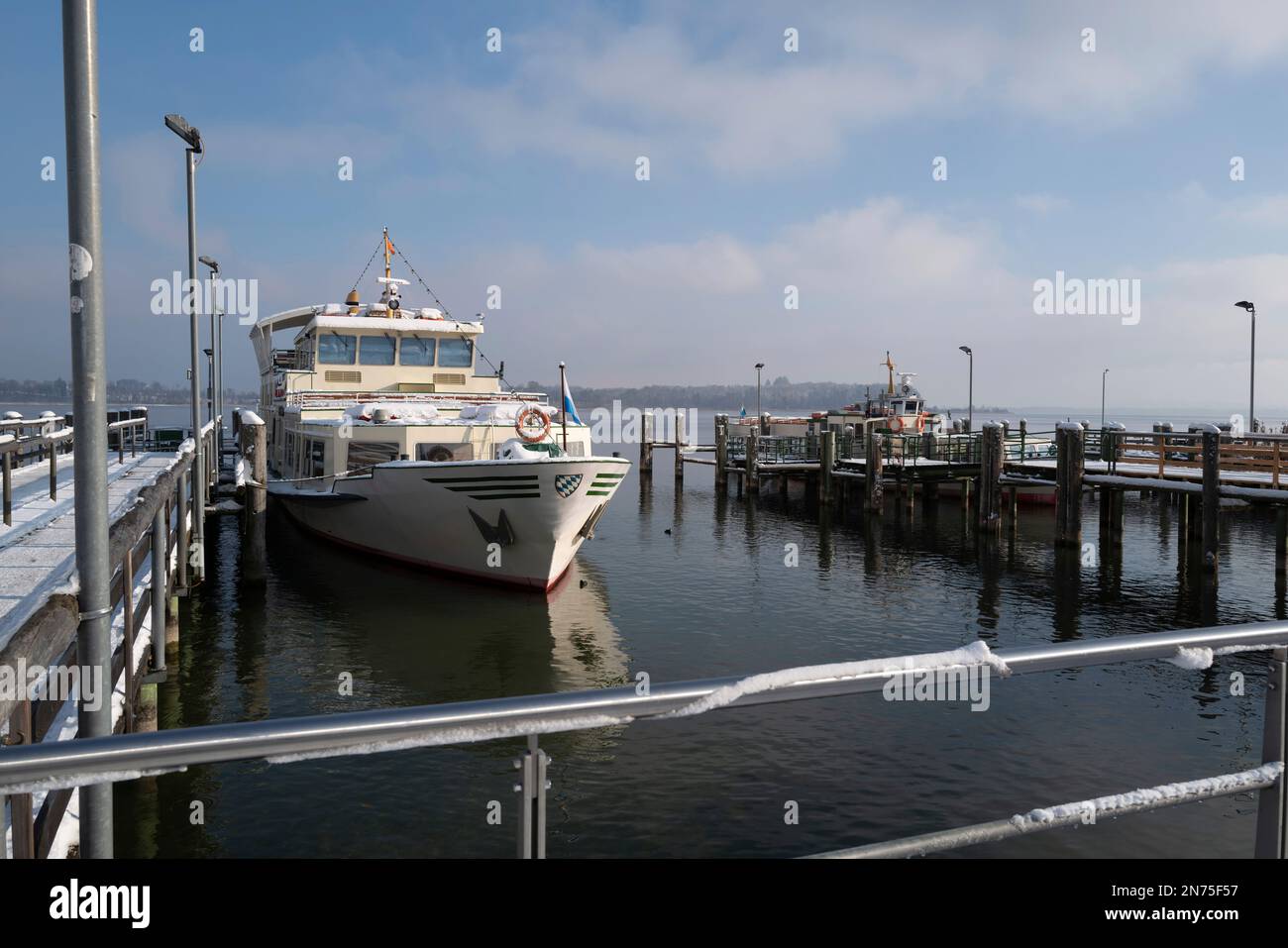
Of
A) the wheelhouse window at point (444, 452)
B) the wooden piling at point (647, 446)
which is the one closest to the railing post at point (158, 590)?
the wheelhouse window at point (444, 452)

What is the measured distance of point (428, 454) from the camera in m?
20.1

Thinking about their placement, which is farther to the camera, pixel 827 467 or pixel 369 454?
pixel 827 467

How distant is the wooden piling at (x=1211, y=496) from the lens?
2048cm

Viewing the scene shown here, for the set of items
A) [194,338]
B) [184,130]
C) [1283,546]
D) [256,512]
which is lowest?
[1283,546]

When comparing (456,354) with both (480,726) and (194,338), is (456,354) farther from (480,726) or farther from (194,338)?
(480,726)

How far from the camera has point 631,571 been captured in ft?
75.8

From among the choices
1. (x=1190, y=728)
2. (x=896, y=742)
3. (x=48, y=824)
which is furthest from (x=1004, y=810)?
(x=48, y=824)

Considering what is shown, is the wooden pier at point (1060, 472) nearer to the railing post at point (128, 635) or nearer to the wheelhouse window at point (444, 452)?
the wheelhouse window at point (444, 452)

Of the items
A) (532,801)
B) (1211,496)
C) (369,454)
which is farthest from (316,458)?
(532,801)

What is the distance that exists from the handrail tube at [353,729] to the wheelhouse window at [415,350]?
2360 cm

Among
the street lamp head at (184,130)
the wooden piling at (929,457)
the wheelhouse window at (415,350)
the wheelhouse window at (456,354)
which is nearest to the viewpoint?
the street lamp head at (184,130)

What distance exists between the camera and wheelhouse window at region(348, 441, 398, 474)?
20.0 meters

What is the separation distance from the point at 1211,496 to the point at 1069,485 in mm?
4244
